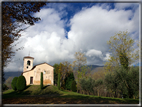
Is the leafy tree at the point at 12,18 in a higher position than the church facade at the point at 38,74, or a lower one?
higher

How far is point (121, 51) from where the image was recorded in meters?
15.7

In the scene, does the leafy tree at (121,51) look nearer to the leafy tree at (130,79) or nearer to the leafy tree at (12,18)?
the leafy tree at (130,79)

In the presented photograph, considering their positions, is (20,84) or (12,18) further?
(20,84)

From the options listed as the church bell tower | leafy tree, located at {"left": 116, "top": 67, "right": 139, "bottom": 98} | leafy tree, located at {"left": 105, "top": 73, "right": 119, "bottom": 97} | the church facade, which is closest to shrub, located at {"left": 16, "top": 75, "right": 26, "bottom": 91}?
the church facade

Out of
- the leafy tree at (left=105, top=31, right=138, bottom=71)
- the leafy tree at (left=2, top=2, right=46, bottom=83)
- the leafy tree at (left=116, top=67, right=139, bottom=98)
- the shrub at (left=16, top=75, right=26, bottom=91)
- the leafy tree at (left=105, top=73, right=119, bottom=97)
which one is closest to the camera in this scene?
the leafy tree at (left=2, top=2, right=46, bottom=83)

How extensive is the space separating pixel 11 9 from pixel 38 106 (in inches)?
201

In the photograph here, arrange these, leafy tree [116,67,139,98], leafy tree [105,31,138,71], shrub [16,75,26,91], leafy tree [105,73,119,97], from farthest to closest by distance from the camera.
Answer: shrub [16,75,26,91]
leafy tree [105,31,138,71]
leafy tree [105,73,119,97]
leafy tree [116,67,139,98]

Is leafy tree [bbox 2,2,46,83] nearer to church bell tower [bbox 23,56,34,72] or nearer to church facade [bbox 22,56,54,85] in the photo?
church facade [bbox 22,56,54,85]

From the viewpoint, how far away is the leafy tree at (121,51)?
14375 mm

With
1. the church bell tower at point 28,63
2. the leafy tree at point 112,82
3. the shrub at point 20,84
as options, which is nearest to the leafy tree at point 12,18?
the leafy tree at point 112,82

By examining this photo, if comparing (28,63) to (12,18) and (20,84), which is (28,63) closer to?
(20,84)

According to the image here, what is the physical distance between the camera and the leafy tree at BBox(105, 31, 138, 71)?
14.4 meters

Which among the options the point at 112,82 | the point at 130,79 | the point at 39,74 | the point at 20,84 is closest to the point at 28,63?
the point at 39,74

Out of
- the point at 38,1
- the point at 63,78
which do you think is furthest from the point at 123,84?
the point at 63,78
